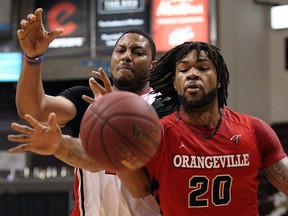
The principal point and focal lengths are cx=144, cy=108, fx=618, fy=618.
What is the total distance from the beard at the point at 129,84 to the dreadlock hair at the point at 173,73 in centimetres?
16

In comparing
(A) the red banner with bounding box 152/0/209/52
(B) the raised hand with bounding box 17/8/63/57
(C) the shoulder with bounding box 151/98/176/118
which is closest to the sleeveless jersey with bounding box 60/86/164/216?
(C) the shoulder with bounding box 151/98/176/118

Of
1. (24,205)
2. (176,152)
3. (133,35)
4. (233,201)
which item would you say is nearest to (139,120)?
(176,152)

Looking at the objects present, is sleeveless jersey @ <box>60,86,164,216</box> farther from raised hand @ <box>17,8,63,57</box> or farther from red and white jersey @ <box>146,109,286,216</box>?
raised hand @ <box>17,8,63,57</box>

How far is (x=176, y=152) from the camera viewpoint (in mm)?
3646

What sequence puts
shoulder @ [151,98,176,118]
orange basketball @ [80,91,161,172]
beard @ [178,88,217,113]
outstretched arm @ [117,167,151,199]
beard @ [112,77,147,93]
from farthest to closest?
beard @ [112,77,147,93], shoulder @ [151,98,176,118], beard @ [178,88,217,113], outstretched arm @ [117,167,151,199], orange basketball @ [80,91,161,172]

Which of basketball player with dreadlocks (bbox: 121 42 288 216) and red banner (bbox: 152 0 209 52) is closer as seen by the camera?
basketball player with dreadlocks (bbox: 121 42 288 216)

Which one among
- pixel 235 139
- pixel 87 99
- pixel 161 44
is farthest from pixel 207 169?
pixel 161 44

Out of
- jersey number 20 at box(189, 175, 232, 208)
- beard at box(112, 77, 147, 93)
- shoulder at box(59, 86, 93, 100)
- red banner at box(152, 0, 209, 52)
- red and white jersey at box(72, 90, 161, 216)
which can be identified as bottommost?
red and white jersey at box(72, 90, 161, 216)

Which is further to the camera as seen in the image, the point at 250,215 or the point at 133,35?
the point at 133,35

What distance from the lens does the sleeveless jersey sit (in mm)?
4078

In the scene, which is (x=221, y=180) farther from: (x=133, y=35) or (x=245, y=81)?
(x=245, y=81)

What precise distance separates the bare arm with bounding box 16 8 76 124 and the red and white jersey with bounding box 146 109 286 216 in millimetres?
836

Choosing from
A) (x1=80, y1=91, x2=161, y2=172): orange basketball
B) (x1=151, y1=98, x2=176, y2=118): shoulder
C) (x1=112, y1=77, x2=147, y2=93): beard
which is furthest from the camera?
(x1=112, y1=77, x2=147, y2=93): beard

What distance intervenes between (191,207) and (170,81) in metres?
0.96
